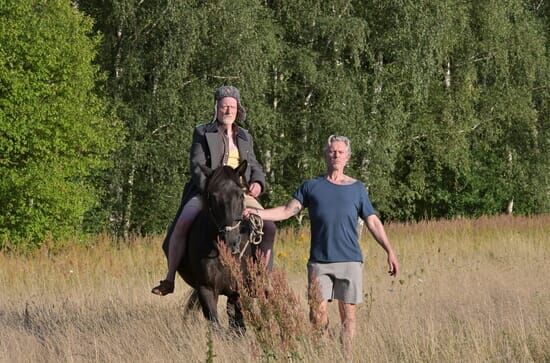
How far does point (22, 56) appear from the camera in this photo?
20109mm

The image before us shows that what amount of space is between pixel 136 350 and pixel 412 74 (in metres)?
18.9

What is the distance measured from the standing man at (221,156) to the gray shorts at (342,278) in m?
1.18

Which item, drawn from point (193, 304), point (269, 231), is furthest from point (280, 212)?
point (193, 304)

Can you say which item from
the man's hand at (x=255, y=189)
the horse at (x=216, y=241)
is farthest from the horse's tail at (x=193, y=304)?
the man's hand at (x=255, y=189)

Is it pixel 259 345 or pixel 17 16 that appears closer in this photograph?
pixel 259 345

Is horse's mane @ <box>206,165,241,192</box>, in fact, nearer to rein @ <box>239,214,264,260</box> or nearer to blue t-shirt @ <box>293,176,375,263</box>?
rein @ <box>239,214,264,260</box>

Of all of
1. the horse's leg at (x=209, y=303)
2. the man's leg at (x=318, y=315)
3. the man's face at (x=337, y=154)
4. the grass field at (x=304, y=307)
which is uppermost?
the man's face at (x=337, y=154)

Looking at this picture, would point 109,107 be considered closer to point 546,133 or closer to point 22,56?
point 22,56

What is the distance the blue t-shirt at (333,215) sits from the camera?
7297mm

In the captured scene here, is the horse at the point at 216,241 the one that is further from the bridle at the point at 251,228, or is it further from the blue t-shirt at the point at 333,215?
the blue t-shirt at the point at 333,215

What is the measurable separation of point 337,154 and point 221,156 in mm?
1651

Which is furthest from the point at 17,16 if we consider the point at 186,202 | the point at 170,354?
the point at 170,354

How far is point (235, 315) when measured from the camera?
8984 mm

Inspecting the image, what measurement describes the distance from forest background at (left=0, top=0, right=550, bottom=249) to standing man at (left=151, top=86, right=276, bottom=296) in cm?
992
